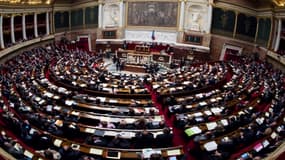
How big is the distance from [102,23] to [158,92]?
24.8 meters

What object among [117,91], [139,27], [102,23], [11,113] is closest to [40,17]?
[102,23]

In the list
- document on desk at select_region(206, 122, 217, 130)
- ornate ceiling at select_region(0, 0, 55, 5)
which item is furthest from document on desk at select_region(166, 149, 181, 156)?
ornate ceiling at select_region(0, 0, 55, 5)

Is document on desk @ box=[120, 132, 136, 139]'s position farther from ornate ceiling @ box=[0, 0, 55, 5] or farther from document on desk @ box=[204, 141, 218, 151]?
ornate ceiling @ box=[0, 0, 55, 5]

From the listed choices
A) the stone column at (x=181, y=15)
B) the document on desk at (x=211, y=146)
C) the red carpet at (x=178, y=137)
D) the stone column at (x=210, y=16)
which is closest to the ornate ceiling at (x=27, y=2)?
the stone column at (x=181, y=15)

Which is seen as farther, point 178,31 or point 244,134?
point 178,31

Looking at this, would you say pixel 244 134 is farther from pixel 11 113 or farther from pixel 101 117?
pixel 11 113

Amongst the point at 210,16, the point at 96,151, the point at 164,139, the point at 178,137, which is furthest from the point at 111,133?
the point at 210,16

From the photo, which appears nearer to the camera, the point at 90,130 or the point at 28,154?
the point at 28,154

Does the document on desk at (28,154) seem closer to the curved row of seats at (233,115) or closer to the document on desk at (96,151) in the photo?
the document on desk at (96,151)

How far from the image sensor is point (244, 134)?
12531mm

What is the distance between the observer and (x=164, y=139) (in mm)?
12633

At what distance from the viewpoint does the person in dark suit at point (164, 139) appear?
41.3 feet

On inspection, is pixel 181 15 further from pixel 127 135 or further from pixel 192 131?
pixel 127 135

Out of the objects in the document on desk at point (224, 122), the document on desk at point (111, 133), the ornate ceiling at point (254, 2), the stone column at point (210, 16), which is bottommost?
the document on desk at point (111, 133)
